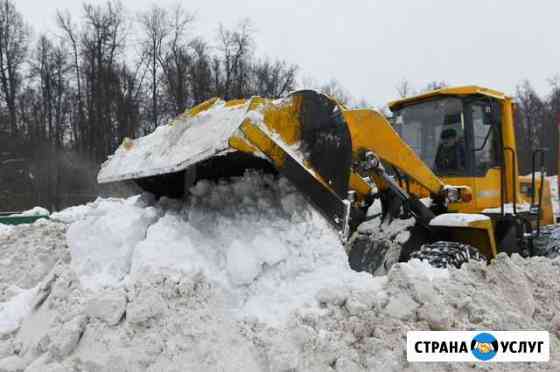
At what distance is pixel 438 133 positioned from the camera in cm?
483

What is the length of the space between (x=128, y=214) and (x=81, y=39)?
2374cm

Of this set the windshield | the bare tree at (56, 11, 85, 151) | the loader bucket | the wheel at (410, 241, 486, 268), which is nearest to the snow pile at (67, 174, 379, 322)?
the loader bucket

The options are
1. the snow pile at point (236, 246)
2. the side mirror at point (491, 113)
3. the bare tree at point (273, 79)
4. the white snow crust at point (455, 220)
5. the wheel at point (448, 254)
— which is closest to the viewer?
the snow pile at point (236, 246)

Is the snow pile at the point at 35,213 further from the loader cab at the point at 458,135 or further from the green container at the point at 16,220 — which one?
the loader cab at the point at 458,135

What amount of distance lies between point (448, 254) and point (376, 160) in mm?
909

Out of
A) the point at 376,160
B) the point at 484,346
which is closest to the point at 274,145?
the point at 376,160

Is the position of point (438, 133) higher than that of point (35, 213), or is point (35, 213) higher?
point (438, 133)

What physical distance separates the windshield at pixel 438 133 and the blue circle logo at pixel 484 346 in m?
2.19

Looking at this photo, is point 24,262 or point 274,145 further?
point 24,262

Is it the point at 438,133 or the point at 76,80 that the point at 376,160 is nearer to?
the point at 438,133

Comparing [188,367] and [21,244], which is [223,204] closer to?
[188,367]

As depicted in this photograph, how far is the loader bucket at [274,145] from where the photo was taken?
2980 mm

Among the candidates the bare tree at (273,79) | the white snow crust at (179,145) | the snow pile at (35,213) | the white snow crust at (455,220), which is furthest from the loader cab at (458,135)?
the bare tree at (273,79)

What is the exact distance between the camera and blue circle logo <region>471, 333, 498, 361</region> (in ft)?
8.79
